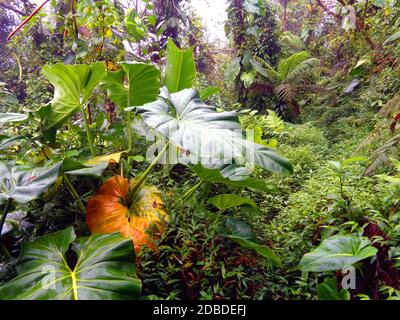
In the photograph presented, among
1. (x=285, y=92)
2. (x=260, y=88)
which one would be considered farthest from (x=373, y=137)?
(x=260, y=88)

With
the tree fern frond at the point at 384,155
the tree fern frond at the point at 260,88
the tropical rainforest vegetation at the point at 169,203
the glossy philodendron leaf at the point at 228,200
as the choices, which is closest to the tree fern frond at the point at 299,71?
the tree fern frond at the point at 260,88

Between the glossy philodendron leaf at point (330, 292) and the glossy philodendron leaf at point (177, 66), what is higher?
the glossy philodendron leaf at point (177, 66)

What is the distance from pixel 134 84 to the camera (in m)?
1.93

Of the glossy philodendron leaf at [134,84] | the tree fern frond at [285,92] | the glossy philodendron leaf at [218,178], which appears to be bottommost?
the glossy philodendron leaf at [218,178]

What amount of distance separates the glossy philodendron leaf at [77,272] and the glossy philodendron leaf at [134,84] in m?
1.06

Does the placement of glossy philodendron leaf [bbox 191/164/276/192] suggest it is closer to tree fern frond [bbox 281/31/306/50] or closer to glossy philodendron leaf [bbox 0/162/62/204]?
glossy philodendron leaf [bbox 0/162/62/204]

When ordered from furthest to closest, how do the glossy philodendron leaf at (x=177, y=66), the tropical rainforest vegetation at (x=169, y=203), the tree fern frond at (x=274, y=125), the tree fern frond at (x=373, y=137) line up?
the tree fern frond at (x=274, y=125) < the tree fern frond at (x=373, y=137) < the glossy philodendron leaf at (x=177, y=66) < the tropical rainforest vegetation at (x=169, y=203)

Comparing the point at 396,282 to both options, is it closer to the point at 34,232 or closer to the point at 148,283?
the point at 148,283

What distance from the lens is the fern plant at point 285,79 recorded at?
4961 millimetres

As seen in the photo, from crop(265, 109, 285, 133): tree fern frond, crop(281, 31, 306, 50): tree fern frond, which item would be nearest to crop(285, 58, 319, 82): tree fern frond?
crop(281, 31, 306, 50): tree fern frond

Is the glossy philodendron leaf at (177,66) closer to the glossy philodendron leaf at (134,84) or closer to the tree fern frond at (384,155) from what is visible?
the glossy philodendron leaf at (134,84)

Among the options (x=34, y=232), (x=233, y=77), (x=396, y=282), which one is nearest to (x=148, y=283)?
(x=34, y=232)

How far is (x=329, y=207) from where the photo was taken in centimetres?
167

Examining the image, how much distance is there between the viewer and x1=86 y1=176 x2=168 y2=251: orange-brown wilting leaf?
1.55 m
